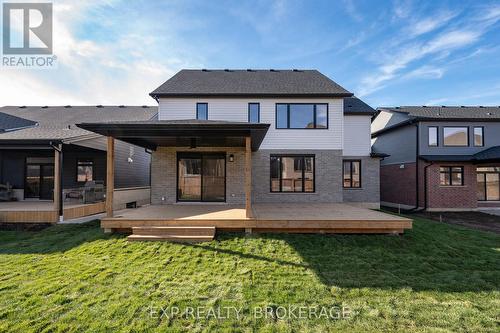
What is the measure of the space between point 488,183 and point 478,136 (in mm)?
3062

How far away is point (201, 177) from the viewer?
410 inches

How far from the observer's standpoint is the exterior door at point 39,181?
12.2m

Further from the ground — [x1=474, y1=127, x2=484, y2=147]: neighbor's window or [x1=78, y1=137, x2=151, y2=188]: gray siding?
[x1=474, y1=127, x2=484, y2=147]: neighbor's window

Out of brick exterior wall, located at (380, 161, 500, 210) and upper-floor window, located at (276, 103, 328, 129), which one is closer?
upper-floor window, located at (276, 103, 328, 129)

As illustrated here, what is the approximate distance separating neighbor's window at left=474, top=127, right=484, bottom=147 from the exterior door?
2519 centimetres

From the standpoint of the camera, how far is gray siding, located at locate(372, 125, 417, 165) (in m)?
14.4

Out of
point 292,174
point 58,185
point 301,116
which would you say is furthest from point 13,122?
point 301,116

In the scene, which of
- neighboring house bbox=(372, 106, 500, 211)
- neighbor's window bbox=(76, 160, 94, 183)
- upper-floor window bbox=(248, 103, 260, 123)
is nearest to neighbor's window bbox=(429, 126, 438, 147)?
neighboring house bbox=(372, 106, 500, 211)

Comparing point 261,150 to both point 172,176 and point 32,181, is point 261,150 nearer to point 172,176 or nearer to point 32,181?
point 172,176

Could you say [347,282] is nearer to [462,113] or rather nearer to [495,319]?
[495,319]

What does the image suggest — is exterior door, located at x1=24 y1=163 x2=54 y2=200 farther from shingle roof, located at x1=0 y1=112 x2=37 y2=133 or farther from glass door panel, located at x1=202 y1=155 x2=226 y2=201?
glass door panel, located at x1=202 y1=155 x2=226 y2=201

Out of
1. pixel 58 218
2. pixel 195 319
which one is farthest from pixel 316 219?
pixel 58 218

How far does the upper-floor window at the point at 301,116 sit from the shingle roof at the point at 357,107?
2.40 m

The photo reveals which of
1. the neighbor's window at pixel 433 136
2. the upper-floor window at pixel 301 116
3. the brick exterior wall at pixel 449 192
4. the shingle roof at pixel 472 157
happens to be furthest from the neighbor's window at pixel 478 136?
the upper-floor window at pixel 301 116
